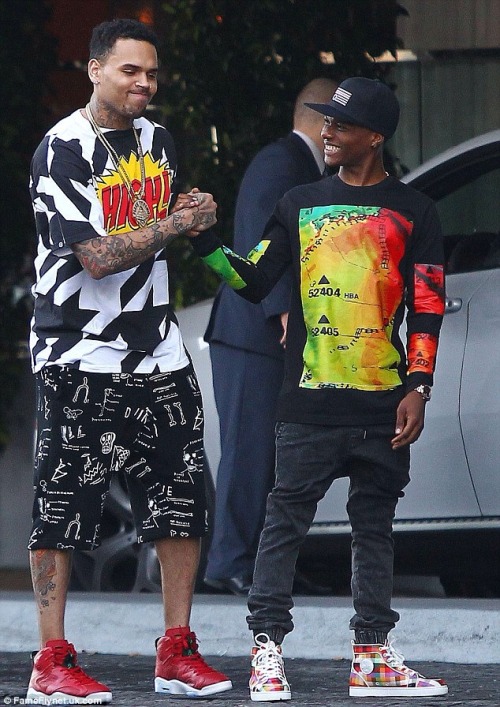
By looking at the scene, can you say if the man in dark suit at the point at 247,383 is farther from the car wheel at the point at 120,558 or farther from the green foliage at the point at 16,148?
the green foliage at the point at 16,148

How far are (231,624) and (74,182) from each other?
1671 mm

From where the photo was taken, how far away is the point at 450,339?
18.2ft

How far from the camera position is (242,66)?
727 centimetres

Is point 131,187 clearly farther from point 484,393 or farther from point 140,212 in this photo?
point 484,393

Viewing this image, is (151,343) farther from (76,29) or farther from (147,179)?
(76,29)

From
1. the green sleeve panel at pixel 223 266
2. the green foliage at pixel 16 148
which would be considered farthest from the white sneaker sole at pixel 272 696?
the green foliage at pixel 16 148

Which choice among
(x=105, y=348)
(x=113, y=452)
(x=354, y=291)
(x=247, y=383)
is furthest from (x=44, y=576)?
(x=247, y=383)

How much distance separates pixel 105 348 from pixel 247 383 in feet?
4.35

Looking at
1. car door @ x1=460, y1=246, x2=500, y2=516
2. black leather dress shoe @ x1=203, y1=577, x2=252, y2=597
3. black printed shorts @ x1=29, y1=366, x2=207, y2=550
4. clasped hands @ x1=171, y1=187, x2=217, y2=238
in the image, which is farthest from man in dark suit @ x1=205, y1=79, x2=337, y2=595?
clasped hands @ x1=171, y1=187, x2=217, y2=238

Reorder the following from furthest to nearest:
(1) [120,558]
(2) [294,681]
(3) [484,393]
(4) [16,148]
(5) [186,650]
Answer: (4) [16,148]
(1) [120,558]
(3) [484,393]
(2) [294,681]
(5) [186,650]

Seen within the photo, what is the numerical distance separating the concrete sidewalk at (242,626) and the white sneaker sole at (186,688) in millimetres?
711

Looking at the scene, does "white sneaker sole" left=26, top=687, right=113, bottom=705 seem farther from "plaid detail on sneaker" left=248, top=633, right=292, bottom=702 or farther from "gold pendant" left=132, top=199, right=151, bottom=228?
"gold pendant" left=132, top=199, right=151, bottom=228

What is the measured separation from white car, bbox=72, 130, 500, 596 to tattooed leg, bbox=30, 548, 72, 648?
1528mm

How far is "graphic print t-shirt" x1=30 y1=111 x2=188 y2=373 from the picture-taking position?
435 centimetres
